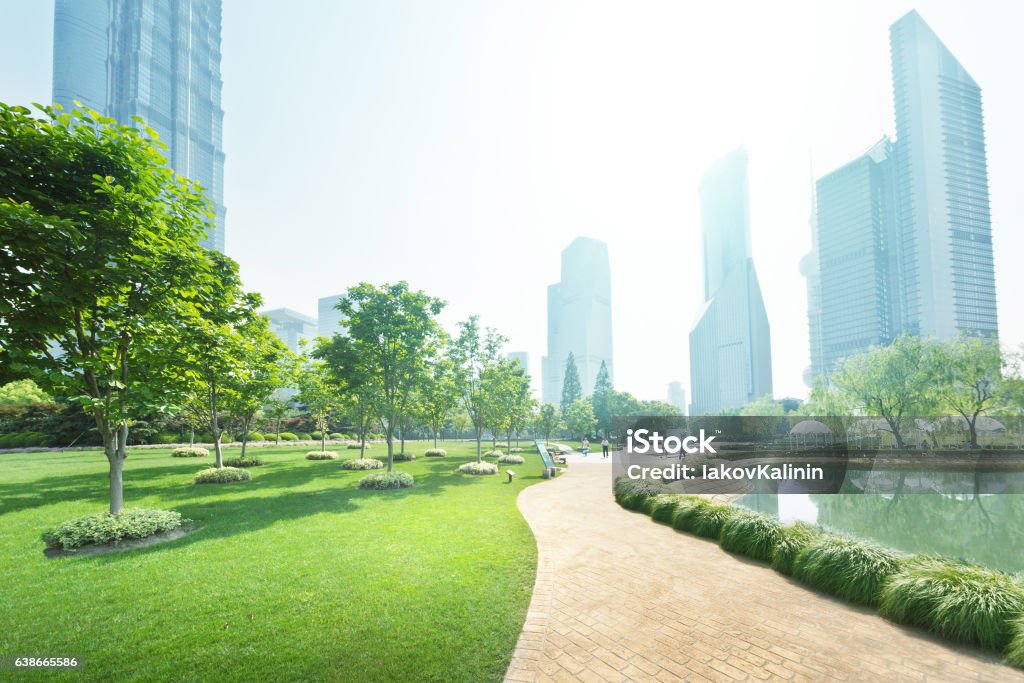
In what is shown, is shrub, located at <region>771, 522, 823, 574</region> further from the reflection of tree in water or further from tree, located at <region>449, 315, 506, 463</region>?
A: tree, located at <region>449, 315, 506, 463</region>

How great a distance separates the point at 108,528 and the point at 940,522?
22802mm

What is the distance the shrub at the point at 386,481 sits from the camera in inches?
613

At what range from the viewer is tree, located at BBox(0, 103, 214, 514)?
6.04m

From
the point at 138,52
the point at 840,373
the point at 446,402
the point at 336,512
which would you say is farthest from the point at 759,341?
the point at 138,52

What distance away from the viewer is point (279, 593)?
6.16 meters

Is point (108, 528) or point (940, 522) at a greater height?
point (108, 528)

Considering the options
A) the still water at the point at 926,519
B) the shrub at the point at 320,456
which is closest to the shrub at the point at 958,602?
the still water at the point at 926,519

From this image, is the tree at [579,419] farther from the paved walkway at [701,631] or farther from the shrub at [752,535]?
the paved walkway at [701,631]

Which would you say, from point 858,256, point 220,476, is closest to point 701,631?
point 220,476

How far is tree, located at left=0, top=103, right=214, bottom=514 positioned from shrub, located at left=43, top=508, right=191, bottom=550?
1.24 feet

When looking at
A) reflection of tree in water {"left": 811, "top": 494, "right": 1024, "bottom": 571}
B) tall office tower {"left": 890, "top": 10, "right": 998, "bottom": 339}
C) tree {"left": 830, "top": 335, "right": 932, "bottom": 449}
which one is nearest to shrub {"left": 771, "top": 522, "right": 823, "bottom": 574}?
reflection of tree in water {"left": 811, "top": 494, "right": 1024, "bottom": 571}

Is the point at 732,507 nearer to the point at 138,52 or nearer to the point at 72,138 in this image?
the point at 72,138

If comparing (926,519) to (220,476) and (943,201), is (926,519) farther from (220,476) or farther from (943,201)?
(943,201)

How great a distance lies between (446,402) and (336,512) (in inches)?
603
